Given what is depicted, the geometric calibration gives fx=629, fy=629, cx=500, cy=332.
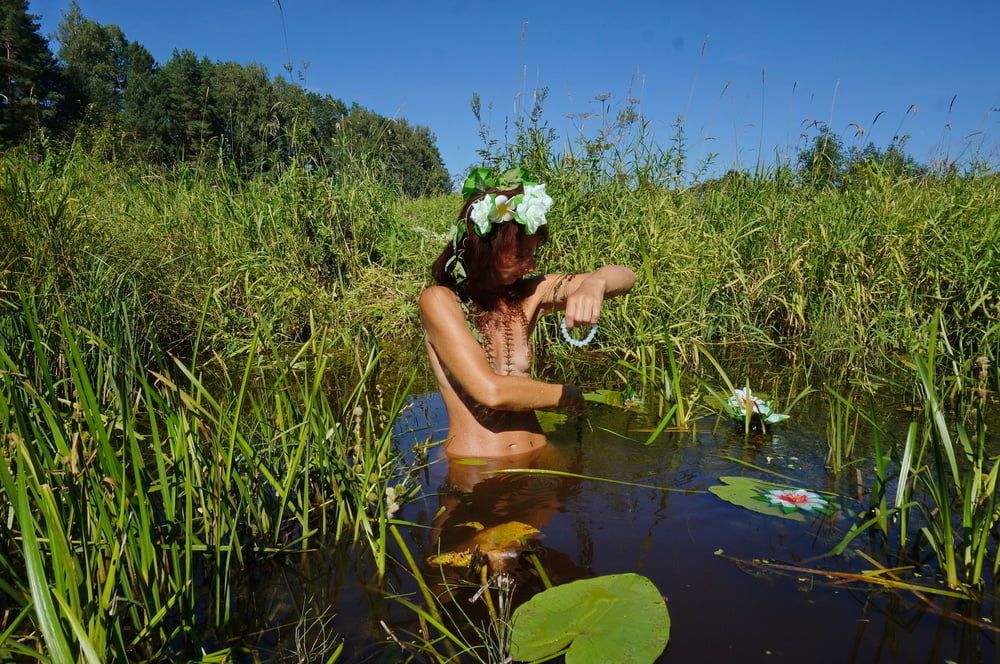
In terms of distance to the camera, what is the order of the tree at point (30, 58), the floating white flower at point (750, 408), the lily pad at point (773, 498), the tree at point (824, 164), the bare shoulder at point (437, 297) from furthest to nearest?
the tree at point (30, 58) → the tree at point (824, 164) → the floating white flower at point (750, 408) → the bare shoulder at point (437, 297) → the lily pad at point (773, 498)

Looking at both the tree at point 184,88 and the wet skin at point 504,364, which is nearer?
the wet skin at point 504,364

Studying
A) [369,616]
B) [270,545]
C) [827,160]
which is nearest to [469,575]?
[369,616]

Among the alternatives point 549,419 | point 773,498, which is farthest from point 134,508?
point 549,419

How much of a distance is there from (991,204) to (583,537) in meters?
3.66

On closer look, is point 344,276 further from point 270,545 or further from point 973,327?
point 973,327

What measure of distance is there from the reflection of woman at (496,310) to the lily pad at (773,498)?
0.68 metres

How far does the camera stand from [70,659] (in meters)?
0.99

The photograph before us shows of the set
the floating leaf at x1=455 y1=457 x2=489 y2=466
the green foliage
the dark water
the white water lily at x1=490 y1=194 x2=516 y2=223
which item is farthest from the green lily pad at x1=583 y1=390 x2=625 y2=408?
the green foliage

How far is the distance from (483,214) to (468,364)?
1.94 ft

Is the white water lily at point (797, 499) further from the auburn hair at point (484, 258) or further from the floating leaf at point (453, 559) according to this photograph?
the auburn hair at point (484, 258)

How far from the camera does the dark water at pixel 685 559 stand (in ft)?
4.83

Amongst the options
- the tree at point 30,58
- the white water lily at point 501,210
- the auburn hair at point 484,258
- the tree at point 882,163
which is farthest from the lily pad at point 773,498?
the tree at point 30,58

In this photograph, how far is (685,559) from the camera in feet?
6.14

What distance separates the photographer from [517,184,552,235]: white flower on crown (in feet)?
8.01
